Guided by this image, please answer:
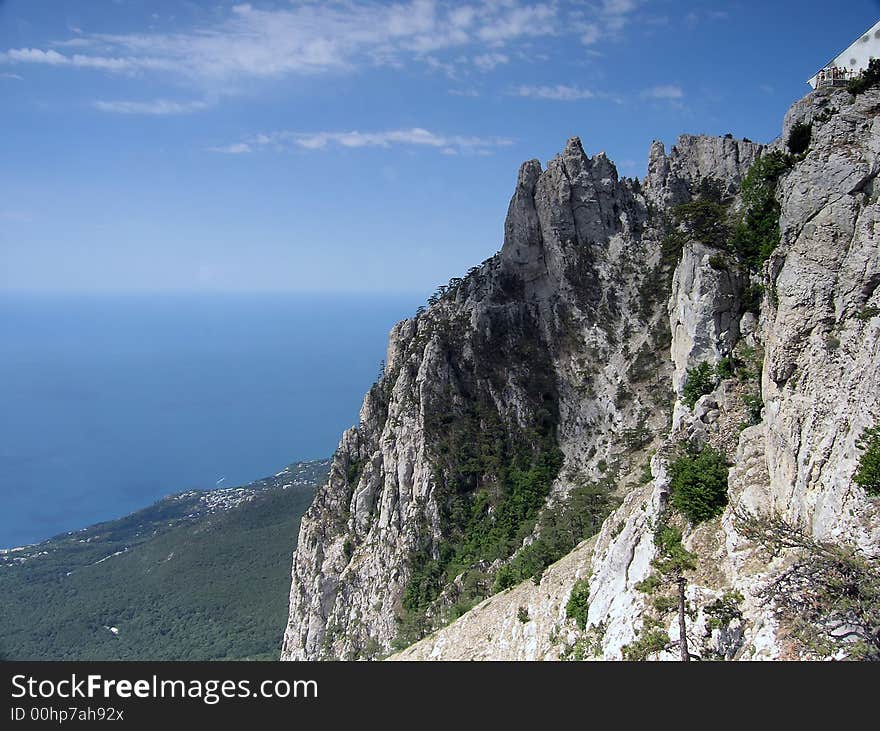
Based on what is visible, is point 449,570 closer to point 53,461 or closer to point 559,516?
point 559,516

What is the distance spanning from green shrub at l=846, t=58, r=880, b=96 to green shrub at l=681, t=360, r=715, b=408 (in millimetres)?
12576

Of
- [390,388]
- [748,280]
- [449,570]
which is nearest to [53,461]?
[390,388]

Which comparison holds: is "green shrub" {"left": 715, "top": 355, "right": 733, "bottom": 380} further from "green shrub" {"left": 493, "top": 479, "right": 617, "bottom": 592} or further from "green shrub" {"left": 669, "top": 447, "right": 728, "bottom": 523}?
"green shrub" {"left": 493, "top": 479, "right": 617, "bottom": 592}

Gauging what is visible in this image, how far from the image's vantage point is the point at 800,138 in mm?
25172

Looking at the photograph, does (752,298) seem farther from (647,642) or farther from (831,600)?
(831,600)

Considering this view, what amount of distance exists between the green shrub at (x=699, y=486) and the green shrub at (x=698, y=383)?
27.4 ft

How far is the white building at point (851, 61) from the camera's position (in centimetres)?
2373

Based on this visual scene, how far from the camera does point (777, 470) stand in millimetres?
16812

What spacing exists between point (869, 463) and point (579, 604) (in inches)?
501

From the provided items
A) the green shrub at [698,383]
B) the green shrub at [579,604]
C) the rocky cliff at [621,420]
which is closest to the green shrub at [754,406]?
the rocky cliff at [621,420]

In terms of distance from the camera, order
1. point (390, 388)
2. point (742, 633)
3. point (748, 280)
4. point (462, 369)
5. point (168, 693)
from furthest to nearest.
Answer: point (390, 388)
point (462, 369)
point (748, 280)
point (742, 633)
point (168, 693)

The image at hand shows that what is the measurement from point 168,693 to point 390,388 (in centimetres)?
4940

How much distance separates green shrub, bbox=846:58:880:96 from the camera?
857 inches

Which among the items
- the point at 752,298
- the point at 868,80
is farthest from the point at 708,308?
the point at 868,80
